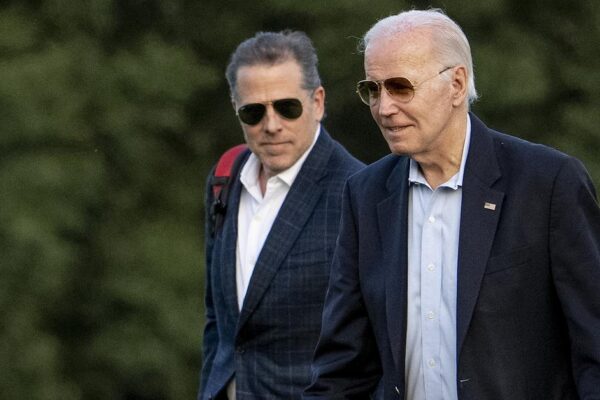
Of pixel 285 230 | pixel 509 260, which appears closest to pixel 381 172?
pixel 509 260

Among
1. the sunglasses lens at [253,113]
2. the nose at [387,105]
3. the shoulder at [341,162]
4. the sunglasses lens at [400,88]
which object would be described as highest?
the sunglasses lens at [253,113]

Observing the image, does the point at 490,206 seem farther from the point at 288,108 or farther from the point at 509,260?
the point at 288,108

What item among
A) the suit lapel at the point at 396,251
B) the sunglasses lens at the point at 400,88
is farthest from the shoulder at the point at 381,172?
the sunglasses lens at the point at 400,88

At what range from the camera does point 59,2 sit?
768 centimetres

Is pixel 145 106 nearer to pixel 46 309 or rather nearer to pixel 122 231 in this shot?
pixel 122 231

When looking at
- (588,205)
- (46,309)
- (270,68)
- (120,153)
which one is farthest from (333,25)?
(588,205)

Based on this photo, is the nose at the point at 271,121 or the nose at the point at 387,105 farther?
the nose at the point at 271,121

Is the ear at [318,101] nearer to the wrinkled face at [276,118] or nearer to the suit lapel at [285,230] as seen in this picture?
the wrinkled face at [276,118]

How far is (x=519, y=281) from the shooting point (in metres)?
3.29

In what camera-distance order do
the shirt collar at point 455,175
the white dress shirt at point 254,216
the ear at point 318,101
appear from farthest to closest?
the ear at point 318,101 → the white dress shirt at point 254,216 → the shirt collar at point 455,175

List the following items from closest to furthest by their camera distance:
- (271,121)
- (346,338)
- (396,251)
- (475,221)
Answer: (475,221) < (396,251) < (346,338) < (271,121)

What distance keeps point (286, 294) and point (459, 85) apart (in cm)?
114

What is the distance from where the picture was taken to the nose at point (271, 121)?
4.61 m

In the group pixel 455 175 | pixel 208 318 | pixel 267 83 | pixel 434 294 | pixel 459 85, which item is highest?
pixel 267 83
